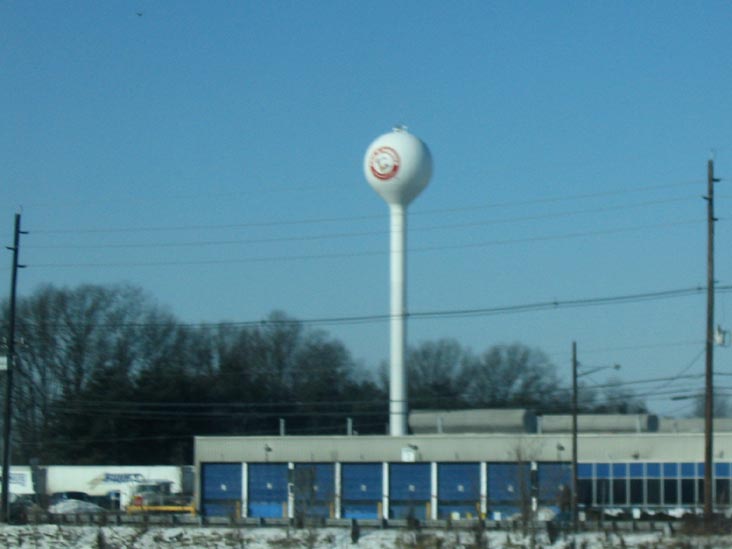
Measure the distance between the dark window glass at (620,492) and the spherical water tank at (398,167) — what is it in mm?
18565

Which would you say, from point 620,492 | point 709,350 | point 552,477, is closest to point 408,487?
point 552,477

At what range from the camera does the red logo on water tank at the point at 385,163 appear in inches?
2554

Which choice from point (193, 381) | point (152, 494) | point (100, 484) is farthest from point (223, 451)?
point (193, 381)

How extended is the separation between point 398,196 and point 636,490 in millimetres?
19695

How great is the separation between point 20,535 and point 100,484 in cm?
3680

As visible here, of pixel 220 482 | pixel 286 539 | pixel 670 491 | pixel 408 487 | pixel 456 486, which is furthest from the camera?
pixel 220 482

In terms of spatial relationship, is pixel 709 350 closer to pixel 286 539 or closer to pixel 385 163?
pixel 286 539

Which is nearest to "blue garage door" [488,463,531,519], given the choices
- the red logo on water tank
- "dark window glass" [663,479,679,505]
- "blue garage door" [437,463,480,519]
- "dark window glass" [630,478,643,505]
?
"blue garage door" [437,463,480,519]

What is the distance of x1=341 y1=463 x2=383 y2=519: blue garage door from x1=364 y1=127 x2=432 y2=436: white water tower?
2921mm

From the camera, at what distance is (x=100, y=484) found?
71.5 metres

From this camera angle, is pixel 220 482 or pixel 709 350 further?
pixel 220 482

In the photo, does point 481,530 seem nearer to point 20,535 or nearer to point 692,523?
point 692,523

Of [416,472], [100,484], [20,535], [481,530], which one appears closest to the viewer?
[481,530]

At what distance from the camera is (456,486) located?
61531 mm
